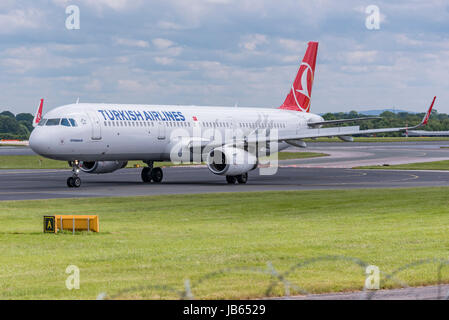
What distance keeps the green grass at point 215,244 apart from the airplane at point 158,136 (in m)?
8.33

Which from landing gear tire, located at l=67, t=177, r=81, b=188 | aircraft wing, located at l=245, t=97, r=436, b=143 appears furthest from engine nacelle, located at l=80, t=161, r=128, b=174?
aircraft wing, located at l=245, t=97, r=436, b=143

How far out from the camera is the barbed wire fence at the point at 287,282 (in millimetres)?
12422

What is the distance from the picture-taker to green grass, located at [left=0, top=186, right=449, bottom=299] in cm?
1346

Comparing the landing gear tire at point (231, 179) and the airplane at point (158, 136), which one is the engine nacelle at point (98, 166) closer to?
the airplane at point (158, 136)

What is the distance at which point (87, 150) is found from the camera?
3934 cm

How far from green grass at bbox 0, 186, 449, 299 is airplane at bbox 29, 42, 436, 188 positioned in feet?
27.3

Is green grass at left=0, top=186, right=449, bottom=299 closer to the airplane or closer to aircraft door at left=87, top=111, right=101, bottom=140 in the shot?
the airplane

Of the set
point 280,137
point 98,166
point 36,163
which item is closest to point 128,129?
point 98,166

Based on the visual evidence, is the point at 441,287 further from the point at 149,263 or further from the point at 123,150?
the point at 123,150

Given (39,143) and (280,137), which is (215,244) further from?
(280,137)

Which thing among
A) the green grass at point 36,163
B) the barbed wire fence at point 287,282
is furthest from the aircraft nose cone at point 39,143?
the green grass at point 36,163

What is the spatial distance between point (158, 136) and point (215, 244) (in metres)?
25.3

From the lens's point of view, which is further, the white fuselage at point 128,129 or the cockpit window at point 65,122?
the cockpit window at point 65,122

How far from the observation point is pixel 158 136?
43219 millimetres
